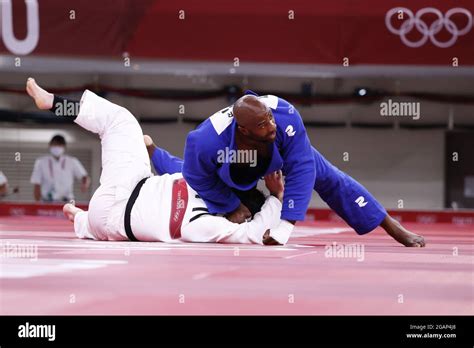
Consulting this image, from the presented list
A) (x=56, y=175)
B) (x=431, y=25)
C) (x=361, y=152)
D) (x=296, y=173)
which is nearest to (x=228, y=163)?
(x=296, y=173)

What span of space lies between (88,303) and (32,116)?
1014 centimetres

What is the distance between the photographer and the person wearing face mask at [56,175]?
9938 millimetres

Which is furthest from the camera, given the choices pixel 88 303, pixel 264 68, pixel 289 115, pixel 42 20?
pixel 264 68

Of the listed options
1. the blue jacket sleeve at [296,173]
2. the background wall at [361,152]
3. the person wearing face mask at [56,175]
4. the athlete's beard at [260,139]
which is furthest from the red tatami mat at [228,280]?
the background wall at [361,152]

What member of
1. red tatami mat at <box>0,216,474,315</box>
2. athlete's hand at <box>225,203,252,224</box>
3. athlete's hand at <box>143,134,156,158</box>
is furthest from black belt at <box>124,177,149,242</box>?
athlete's hand at <box>143,134,156,158</box>

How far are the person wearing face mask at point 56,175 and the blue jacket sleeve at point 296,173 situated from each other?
654 centimetres

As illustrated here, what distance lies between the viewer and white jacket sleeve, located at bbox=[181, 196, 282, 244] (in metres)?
3.84

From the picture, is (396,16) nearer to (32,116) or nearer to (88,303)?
(32,116)

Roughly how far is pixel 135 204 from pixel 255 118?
0.92 m

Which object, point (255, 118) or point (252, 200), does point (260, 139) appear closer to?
point (255, 118)

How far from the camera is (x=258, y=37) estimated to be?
27.9 ft

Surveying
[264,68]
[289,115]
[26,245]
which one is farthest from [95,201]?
[264,68]

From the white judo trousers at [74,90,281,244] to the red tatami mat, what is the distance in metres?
0.15

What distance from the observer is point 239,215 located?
393cm
